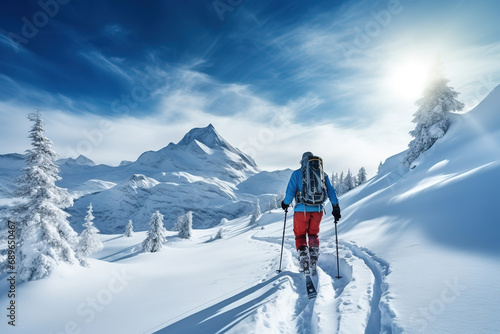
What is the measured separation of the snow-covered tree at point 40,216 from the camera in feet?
25.4

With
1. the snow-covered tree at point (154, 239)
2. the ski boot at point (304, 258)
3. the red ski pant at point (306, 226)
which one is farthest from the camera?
the snow-covered tree at point (154, 239)

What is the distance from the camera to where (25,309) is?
6.04 meters

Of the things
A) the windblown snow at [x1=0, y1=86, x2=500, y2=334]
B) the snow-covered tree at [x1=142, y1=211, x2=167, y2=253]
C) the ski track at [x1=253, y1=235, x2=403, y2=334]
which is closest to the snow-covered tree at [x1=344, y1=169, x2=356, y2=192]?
the snow-covered tree at [x1=142, y1=211, x2=167, y2=253]

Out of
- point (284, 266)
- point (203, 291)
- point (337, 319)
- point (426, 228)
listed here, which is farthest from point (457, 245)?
point (203, 291)

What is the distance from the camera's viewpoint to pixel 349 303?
12.4 ft

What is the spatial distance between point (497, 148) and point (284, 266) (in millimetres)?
12503

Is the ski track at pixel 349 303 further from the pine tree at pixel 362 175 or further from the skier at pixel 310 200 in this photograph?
the pine tree at pixel 362 175

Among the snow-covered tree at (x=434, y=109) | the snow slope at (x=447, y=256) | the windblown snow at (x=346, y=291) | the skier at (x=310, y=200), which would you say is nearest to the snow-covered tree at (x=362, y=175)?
the snow-covered tree at (x=434, y=109)

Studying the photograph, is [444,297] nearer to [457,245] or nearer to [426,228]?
[457,245]

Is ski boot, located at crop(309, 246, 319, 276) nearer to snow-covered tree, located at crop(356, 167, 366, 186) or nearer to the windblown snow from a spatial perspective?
the windblown snow

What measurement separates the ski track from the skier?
0.76m

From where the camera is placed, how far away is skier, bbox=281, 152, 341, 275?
19.5ft

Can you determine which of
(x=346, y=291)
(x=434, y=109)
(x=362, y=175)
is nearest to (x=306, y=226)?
(x=346, y=291)

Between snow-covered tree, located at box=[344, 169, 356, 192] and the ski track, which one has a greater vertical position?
snow-covered tree, located at box=[344, 169, 356, 192]
